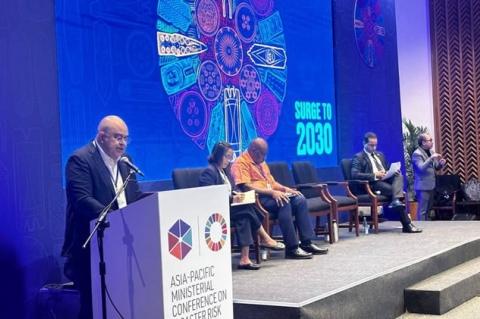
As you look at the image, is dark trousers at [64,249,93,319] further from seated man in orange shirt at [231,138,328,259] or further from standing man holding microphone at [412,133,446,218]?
standing man holding microphone at [412,133,446,218]

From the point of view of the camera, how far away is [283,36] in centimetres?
740

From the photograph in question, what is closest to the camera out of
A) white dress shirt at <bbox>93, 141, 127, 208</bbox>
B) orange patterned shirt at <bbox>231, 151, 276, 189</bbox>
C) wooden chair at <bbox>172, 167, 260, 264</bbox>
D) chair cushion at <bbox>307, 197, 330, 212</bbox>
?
white dress shirt at <bbox>93, 141, 127, 208</bbox>

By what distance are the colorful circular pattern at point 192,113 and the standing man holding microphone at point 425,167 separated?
3.41 meters

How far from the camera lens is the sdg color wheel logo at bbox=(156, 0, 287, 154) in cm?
579

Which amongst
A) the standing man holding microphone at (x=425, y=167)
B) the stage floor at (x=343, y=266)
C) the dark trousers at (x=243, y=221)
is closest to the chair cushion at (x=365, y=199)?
the stage floor at (x=343, y=266)

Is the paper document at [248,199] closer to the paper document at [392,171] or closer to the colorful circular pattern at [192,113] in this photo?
the colorful circular pattern at [192,113]

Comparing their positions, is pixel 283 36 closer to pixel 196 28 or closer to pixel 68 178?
pixel 196 28

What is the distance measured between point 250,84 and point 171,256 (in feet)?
13.4

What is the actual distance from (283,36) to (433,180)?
2.83 m

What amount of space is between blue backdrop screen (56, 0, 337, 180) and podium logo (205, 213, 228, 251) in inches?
78.1

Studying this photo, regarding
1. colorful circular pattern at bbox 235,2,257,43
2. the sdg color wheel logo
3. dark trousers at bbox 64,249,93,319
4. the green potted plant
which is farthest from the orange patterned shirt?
the green potted plant

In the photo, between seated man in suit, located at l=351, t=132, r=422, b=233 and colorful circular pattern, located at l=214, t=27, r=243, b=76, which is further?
seated man in suit, located at l=351, t=132, r=422, b=233

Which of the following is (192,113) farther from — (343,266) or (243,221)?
(343,266)

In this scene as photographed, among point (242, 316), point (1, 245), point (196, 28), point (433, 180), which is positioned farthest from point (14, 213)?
point (433, 180)
